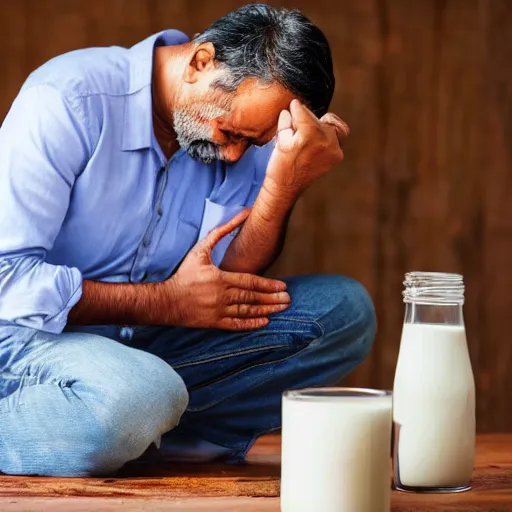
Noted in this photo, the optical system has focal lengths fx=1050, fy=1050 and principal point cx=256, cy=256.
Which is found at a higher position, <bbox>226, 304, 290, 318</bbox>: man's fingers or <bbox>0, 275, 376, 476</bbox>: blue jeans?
<bbox>226, 304, 290, 318</bbox>: man's fingers

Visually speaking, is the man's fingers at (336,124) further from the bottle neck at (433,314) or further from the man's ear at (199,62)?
the bottle neck at (433,314)

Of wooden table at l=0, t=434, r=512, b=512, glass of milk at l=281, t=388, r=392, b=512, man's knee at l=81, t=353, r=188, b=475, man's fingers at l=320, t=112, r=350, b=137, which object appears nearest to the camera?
glass of milk at l=281, t=388, r=392, b=512

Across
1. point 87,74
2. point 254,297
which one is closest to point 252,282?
point 254,297

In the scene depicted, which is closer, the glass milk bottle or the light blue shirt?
the glass milk bottle

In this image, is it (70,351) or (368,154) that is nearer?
(70,351)

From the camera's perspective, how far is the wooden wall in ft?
5.81

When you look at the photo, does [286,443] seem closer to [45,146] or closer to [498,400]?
[45,146]

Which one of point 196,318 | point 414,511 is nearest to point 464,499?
point 414,511

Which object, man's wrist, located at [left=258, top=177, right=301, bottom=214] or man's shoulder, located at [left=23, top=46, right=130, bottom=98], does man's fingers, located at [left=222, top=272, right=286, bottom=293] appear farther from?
man's shoulder, located at [left=23, top=46, right=130, bottom=98]

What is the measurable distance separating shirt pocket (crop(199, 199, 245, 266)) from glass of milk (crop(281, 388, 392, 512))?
57 cm

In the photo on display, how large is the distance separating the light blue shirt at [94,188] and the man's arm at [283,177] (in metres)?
0.03

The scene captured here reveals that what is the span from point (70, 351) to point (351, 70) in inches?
29.7

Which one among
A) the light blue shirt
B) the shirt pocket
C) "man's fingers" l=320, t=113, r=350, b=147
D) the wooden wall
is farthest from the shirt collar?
the wooden wall

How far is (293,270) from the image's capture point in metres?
1.76
